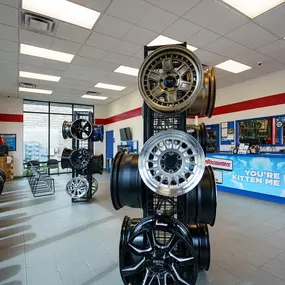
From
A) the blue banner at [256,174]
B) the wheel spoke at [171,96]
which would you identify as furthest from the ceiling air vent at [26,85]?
the wheel spoke at [171,96]

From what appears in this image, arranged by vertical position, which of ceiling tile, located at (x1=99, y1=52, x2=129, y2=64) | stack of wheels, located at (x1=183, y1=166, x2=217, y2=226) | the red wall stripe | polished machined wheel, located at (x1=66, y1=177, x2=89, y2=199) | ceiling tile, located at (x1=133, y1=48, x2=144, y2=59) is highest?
ceiling tile, located at (x1=99, y1=52, x2=129, y2=64)

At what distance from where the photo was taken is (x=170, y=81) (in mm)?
1566

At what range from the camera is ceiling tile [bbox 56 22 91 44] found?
3.55m

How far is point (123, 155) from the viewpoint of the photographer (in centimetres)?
185

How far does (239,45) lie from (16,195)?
658 centimetres

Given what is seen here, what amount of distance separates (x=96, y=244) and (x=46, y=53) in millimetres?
4196

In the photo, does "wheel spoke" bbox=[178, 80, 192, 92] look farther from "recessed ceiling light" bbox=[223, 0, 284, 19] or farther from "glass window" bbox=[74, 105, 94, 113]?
"glass window" bbox=[74, 105, 94, 113]

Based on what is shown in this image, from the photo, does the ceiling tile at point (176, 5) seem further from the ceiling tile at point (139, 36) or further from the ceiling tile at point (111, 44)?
the ceiling tile at point (111, 44)

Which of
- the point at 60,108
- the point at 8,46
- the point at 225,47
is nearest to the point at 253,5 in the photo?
the point at 225,47

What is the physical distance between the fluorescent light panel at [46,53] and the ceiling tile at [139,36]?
163cm

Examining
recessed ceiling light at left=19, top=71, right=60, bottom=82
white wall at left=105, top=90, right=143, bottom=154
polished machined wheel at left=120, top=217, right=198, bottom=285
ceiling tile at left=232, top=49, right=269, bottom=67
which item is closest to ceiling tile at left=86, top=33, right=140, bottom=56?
ceiling tile at left=232, top=49, right=269, bottom=67

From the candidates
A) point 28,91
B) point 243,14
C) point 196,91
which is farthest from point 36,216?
point 28,91

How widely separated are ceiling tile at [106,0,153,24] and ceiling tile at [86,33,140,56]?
0.77 meters

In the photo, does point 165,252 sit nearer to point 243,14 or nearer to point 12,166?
point 243,14
